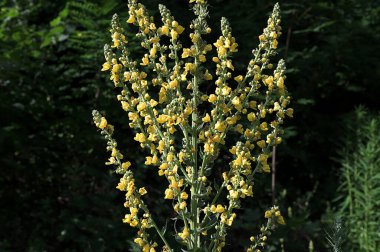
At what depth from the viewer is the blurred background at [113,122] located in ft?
12.7

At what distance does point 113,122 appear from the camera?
13.6 ft

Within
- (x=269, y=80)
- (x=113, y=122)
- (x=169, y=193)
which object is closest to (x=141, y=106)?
(x=169, y=193)

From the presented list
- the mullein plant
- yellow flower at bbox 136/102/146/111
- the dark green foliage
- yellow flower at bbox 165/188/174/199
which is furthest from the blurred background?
yellow flower at bbox 165/188/174/199

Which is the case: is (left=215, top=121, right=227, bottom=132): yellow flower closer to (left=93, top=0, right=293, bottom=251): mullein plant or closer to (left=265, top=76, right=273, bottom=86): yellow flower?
(left=93, top=0, right=293, bottom=251): mullein plant

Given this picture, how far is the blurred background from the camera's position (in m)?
3.88

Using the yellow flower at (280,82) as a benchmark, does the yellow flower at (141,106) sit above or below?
below

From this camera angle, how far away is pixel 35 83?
4.41m

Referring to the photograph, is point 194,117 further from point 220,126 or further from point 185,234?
point 185,234

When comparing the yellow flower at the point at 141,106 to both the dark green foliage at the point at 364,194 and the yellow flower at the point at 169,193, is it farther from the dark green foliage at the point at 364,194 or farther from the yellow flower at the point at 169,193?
the dark green foliage at the point at 364,194

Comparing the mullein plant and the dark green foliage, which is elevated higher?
the mullein plant

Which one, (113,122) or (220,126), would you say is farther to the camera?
(113,122)

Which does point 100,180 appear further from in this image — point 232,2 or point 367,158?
point 367,158

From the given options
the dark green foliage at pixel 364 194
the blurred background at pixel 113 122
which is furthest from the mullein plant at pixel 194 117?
the dark green foliage at pixel 364 194

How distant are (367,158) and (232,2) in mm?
1562
